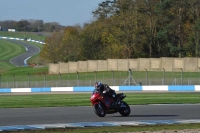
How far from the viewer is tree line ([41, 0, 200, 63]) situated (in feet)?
233

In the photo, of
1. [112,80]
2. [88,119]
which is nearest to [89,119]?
[88,119]

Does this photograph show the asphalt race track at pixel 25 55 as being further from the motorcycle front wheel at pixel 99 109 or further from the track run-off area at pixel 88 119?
the motorcycle front wheel at pixel 99 109

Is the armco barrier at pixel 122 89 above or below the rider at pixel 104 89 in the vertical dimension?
below

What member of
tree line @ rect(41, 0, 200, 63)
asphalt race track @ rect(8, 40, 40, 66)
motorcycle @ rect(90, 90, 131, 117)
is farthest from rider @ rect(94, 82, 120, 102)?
asphalt race track @ rect(8, 40, 40, 66)

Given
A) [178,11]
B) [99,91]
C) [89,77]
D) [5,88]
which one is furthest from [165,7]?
[99,91]

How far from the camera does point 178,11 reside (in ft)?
237

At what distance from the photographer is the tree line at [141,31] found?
233 ft

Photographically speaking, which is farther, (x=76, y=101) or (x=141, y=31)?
(x=141, y=31)

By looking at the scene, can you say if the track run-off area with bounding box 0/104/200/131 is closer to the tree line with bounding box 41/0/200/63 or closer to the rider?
the rider

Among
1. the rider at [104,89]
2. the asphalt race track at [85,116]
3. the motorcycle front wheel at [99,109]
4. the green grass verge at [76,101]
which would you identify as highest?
the rider at [104,89]

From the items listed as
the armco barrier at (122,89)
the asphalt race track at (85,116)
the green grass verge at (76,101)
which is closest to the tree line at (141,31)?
the armco barrier at (122,89)

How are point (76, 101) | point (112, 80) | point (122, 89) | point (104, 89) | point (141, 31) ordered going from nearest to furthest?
point (104, 89), point (76, 101), point (122, 89), point (112, 80), point (141, 31)

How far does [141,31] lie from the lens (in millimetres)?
75312

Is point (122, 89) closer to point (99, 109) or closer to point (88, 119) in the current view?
point (99, 109)
